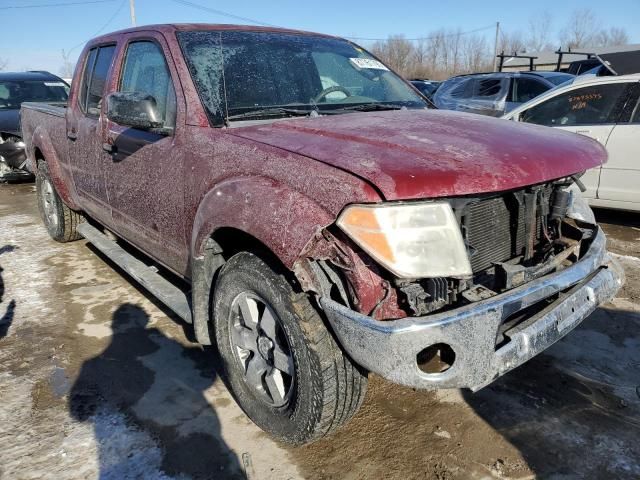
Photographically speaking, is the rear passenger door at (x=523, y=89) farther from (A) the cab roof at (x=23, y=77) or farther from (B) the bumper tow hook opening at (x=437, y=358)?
(A) the cab roof at (x=23, y=77)

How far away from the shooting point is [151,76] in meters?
3.12

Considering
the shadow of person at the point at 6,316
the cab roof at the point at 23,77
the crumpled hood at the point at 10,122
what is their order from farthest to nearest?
1. the cab roof at the point at 23,77
2. the crumpled hood at the point at 10,122
3. the shadow of person at the point at 6,316

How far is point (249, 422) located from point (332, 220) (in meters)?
1.33

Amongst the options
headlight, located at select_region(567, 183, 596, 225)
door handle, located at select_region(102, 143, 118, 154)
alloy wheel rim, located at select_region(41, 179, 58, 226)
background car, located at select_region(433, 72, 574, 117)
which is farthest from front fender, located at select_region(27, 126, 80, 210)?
background car, located at select_region(433, 72, 574, 117)

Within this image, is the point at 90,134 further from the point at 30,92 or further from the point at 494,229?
the point at 30,92

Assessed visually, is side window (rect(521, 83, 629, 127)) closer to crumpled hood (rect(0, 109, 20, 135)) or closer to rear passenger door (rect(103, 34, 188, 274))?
rear passenger door (rect(103, 34, 188, 274))

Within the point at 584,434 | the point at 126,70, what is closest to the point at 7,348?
the point at 126,70

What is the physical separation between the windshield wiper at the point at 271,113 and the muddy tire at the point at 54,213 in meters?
3.26

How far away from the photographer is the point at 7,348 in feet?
11.0

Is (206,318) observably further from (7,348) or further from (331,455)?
(7,348)

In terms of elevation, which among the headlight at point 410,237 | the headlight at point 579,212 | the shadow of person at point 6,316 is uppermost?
the headlight at point 410,237

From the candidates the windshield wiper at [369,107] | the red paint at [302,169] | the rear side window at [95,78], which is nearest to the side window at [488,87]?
the windshield wiper at [369,107]

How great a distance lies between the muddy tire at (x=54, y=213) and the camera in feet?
17.1

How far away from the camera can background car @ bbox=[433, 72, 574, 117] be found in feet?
29.1
